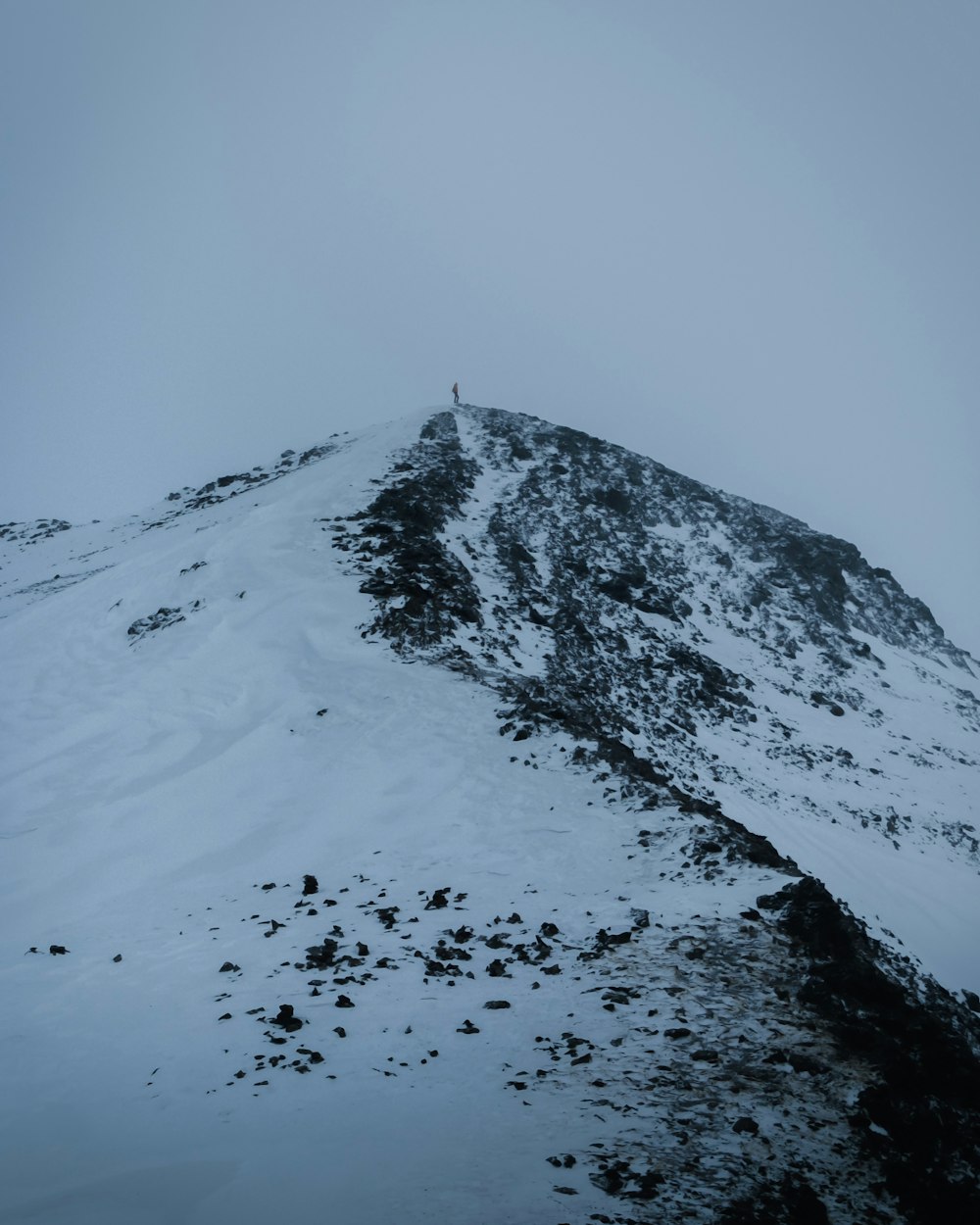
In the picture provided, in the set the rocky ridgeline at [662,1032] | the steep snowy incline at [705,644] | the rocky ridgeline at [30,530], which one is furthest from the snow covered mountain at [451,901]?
the rocky ridgeline at [30,530]

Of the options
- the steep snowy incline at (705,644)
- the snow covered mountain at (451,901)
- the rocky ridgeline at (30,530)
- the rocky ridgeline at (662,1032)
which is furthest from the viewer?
the rocky ridgeline at (30,530)

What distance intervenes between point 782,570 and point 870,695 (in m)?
11.5

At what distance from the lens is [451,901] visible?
39.3ft

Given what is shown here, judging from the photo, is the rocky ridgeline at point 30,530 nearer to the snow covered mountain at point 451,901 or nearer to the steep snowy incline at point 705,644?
the snow covered mountain at point 451,901

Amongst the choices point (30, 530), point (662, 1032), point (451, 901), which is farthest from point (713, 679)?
point (30, 530)

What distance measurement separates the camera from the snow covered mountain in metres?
5.88

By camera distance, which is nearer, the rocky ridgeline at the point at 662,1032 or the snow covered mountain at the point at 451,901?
the rocky ridgeline at the point at 662,1032

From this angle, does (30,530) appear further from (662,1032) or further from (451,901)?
(662,1032)

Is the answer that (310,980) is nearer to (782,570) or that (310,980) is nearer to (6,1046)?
(6,1046)

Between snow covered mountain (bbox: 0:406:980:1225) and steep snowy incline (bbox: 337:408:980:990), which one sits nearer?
snow covered mountain (bbox: 0:406:980:1225)

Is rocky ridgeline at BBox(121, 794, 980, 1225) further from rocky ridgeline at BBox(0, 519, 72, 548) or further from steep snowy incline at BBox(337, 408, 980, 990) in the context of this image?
rocky ridgeline at BBox(0, 519, 72, 548)

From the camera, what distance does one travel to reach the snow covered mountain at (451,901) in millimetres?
5883

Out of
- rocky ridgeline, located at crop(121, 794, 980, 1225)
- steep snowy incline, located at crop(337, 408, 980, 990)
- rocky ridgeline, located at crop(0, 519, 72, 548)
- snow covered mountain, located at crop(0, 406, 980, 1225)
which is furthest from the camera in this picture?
rocky ridgeline, located at crop(0, 519, 72, 548)

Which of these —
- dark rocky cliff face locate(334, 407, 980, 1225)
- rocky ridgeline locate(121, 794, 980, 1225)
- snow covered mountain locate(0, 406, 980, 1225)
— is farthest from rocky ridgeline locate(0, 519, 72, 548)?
rocky ridgeline locate(121, 794, 980, 1225)
